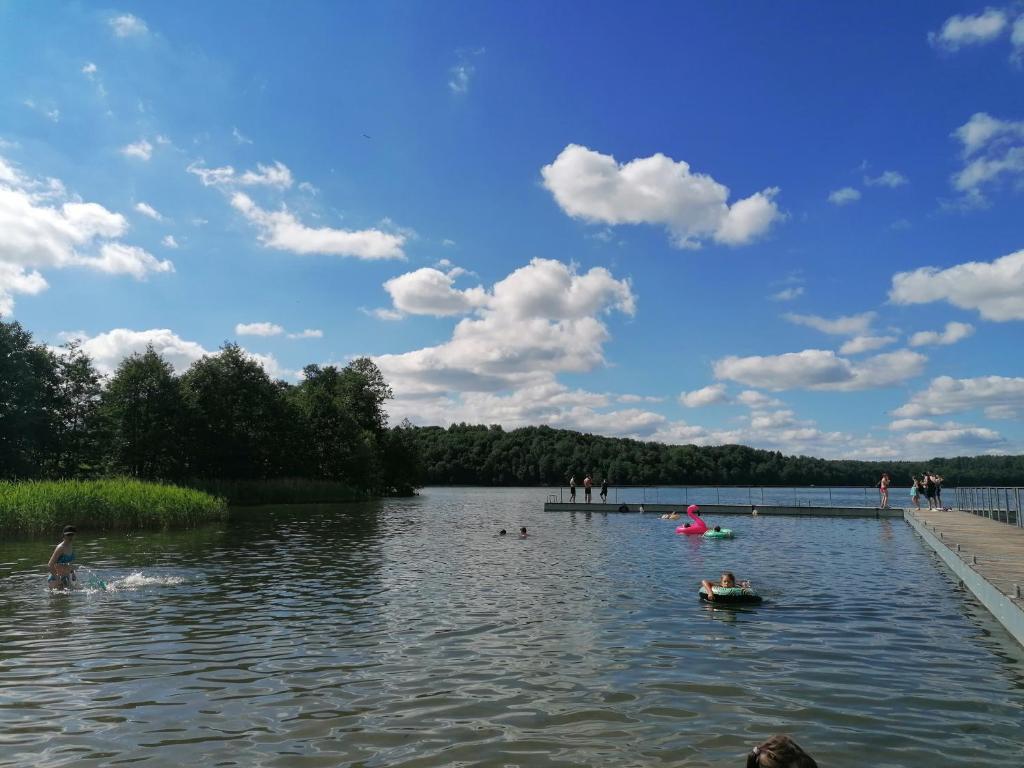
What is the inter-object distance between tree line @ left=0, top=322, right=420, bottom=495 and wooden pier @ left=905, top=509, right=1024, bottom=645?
55445 mm

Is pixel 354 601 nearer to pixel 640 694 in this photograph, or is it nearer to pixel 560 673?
pixel 560 673

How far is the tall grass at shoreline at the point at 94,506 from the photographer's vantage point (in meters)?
30.9

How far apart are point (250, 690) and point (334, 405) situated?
86.2 meters

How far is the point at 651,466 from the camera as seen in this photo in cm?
16950

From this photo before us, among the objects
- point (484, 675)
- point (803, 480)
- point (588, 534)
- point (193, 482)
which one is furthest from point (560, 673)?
point (803, 480)

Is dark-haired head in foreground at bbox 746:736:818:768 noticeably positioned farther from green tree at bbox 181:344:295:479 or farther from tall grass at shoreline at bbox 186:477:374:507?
green tree at bbox 181:344:295:479

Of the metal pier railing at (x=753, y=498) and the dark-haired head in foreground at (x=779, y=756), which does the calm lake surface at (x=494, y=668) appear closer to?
the dark-haired head in foreground at (x=779, y=756)

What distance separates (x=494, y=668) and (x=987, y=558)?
16.1 m

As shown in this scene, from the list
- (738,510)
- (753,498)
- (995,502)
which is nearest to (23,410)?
(738,510)

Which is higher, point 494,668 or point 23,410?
point 23,410

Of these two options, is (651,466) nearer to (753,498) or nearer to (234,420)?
(753,498)

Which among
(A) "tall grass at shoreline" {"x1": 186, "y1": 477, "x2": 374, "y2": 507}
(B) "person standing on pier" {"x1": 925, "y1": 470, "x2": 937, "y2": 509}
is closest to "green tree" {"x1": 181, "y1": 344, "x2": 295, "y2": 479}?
(A) "tall grass at shoreline" {"x1": 186, "y1": 477, "x2": 374, "y2": 507}

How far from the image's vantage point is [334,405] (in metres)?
94.0

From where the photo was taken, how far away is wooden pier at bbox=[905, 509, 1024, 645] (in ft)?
45.3
